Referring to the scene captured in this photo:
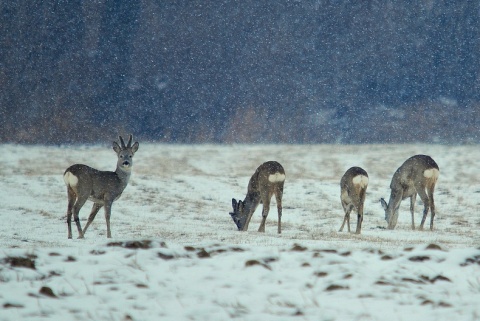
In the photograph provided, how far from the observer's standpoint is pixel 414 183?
1930 cm

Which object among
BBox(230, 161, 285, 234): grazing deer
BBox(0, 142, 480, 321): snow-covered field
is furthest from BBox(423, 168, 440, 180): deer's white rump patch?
BBox(230, 161, 285, 234): grazing deer

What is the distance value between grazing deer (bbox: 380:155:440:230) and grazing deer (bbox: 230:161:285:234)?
3346 mm

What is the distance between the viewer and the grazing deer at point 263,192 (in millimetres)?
17375

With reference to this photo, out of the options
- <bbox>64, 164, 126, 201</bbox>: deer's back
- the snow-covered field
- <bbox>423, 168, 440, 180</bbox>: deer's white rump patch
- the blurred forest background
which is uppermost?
the blurred forest background

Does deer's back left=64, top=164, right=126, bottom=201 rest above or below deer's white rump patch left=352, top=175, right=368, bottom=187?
below

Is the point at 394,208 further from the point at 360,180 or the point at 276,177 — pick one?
Result: the point at 276,177

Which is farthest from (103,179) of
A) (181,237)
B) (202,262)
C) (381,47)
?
(381,47)

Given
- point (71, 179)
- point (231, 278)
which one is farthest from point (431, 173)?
point (231, 278)

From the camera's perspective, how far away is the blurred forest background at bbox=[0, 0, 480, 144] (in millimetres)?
78125

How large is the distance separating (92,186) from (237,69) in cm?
7820

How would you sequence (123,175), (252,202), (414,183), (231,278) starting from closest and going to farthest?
1. (231,278)
2. (123,175)
3. (252,202)
4. (414,183)

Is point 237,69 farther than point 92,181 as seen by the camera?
Yes

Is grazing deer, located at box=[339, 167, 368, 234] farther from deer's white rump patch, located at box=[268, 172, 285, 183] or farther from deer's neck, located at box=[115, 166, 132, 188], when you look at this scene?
deer's neck, located at box=[115, 166, 132, 188]

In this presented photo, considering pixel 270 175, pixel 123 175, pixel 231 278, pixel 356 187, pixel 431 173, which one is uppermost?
pixel 431 173
